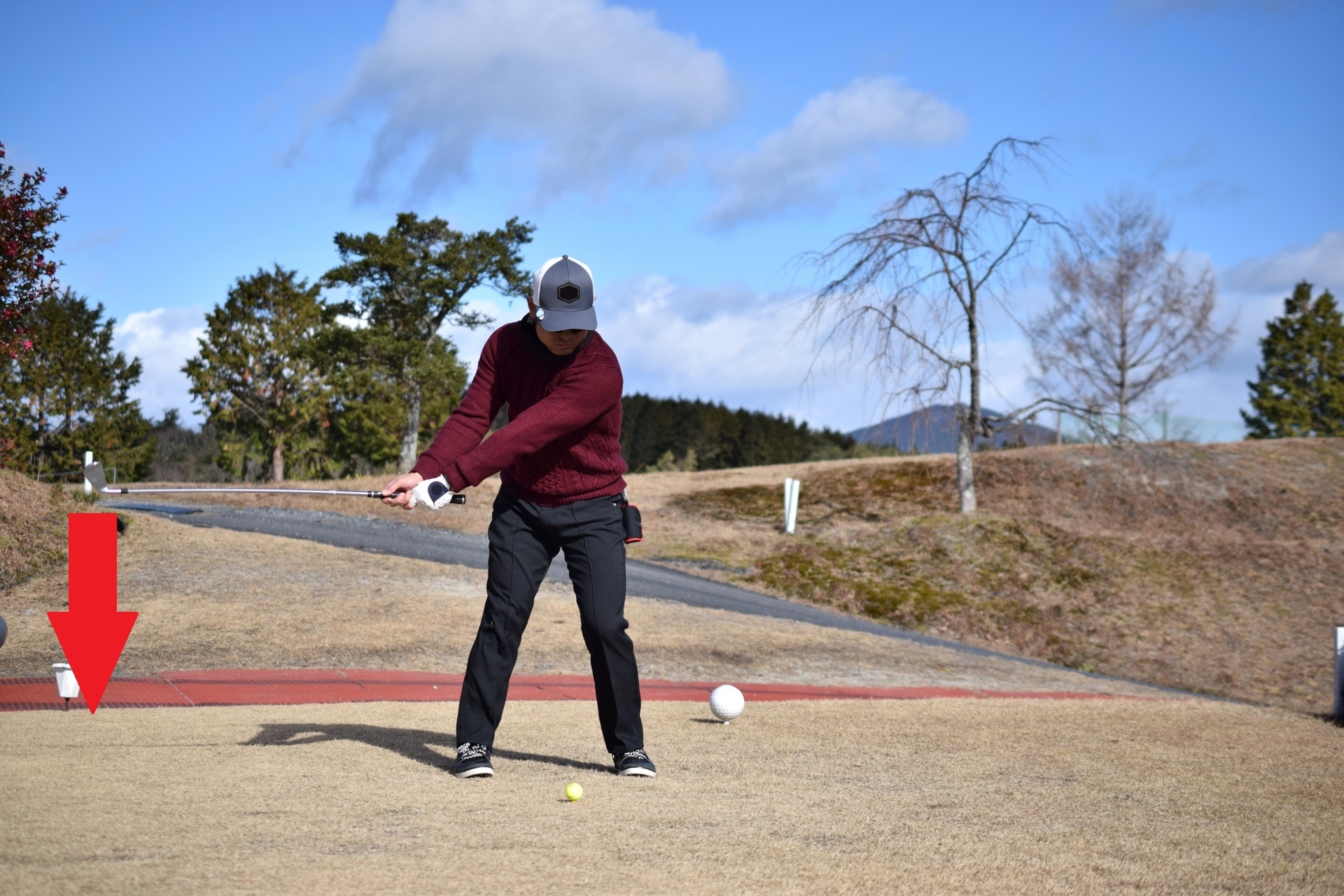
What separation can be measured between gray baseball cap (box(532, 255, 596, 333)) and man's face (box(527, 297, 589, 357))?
1.7 inches

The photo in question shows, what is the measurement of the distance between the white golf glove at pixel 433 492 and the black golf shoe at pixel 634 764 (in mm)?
1339

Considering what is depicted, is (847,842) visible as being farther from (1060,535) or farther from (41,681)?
(1060,535)

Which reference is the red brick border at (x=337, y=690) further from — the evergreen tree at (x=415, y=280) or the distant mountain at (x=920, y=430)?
the evergreen tree at (x=415, y=280)

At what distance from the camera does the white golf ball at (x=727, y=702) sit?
22.2 feet

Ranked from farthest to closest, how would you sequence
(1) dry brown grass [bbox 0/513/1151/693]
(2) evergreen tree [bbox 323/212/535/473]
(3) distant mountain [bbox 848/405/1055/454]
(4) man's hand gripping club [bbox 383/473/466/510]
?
1. (2) evergreen tree [bbox 323/212/535/473]
2. (3) distant mountain [bbox 848/405/1055/454]
3. (1) dry brown grass [bbox 0/513/1151/693]
4. (4) man's hand gripping club [bbox 383/473/466/510]

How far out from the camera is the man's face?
4.55 metres

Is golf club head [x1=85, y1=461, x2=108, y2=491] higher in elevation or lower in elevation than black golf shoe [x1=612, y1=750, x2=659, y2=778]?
higher

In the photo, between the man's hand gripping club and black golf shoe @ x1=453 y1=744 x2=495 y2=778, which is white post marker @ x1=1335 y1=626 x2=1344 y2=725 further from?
the man's hand gripping club

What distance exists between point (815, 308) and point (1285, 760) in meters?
16.0

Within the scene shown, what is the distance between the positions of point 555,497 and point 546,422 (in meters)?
0.38

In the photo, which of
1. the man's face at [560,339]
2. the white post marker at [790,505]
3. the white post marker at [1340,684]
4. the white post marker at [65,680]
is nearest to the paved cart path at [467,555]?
the white post marker at [1340,684]

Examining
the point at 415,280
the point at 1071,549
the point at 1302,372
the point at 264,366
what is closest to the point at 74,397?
the point at 264,366

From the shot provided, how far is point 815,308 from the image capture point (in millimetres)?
21453

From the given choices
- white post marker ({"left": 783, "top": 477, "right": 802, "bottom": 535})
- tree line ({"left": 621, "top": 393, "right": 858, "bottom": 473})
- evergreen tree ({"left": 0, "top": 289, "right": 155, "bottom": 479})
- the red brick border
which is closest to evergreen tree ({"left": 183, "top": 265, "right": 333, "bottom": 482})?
evergreen tree ({"left": 0, "top": 289, "right": 155, "bottom": 479})
